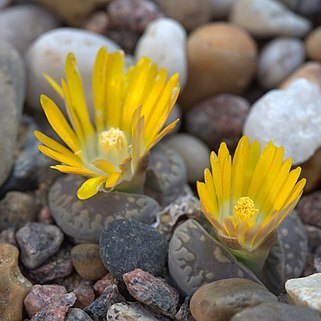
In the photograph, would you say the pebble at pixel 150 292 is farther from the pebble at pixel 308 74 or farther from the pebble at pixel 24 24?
the pebble at pixel 24 24

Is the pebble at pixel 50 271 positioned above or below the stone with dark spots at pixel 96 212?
below

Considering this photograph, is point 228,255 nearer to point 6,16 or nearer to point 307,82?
point 307,82

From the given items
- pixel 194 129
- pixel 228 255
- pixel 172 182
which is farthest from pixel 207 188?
pixel 194 129

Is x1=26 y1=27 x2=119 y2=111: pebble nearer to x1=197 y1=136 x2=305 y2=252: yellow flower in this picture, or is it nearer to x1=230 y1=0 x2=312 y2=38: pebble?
x1=230 y1=0 x2=312 y2=38: pebble

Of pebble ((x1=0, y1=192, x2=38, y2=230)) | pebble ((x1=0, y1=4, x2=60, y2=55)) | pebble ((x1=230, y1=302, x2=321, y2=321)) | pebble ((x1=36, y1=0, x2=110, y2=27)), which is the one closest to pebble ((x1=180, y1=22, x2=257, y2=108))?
pebble ((x1=36, y1=0, x2=110, y2=27))

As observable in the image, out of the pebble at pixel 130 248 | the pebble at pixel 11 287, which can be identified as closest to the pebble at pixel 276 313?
the pebble at pixel 130 248

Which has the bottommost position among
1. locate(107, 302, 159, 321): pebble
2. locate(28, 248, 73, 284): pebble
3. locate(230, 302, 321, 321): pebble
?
locate(28, 248, 73, 284): pebble
